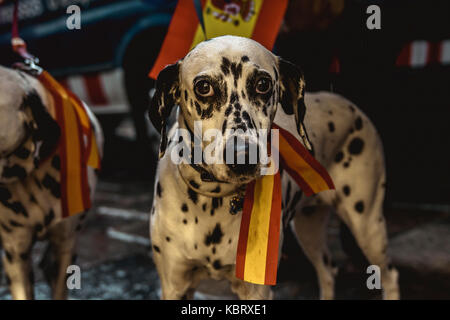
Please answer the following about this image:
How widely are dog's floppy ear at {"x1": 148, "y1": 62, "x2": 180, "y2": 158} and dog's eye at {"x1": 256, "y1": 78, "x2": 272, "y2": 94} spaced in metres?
→ 0.29

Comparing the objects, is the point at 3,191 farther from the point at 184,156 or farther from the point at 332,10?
the point at 332,10

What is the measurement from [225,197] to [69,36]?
4.67m

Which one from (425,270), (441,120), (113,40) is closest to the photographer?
(425,270)

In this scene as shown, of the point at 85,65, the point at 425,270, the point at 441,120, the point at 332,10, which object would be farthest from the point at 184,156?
the point at 85,65

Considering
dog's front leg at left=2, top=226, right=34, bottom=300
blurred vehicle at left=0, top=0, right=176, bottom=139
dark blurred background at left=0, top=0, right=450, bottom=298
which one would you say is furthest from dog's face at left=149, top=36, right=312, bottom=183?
blurred vehicle at left=0, top=0, right=176, bottom=139

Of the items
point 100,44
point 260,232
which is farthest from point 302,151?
point 100,44

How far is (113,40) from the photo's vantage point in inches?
204

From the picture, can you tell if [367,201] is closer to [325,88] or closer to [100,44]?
[325,88]

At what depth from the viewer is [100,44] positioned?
17.4ft

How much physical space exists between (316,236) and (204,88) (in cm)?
148

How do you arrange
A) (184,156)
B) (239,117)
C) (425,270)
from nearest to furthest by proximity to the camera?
(239,117) → (184,156) → (425,270)

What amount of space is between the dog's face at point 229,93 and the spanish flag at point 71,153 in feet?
2.29

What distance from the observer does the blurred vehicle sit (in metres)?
4.86

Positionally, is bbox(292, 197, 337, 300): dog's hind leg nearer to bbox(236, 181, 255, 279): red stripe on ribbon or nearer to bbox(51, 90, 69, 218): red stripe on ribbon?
bbox(236, 181, 255, 279): red stripe on ribbon
